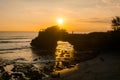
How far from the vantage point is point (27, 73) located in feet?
89.1

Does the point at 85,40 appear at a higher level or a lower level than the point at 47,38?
lower

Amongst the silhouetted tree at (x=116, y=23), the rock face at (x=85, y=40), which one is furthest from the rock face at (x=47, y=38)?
the silhouetted tree at (x=116, y=23)

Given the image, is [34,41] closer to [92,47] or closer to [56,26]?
[56,26]

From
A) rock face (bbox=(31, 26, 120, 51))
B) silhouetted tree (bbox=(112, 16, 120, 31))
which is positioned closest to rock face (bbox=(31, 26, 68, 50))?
rock face (bbox=(31, 26, 120, 51))

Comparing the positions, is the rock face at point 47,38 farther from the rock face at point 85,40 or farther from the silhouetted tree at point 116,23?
the silhouetted tree at point 116,23

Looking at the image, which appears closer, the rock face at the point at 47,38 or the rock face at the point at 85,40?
the rock face at the point at 85,40

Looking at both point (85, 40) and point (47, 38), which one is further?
point (47, 38)

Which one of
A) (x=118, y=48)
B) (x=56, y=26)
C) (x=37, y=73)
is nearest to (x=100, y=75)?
(x=37, y=73)

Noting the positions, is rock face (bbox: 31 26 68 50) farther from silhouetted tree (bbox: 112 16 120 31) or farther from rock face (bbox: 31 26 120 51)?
silhouetted tree (bbox: 112 16 120 31)

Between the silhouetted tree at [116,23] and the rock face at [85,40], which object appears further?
the silhouetted tree at [116,23]

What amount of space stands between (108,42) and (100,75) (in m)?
26.1

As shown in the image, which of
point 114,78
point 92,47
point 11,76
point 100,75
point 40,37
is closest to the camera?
point 114,78

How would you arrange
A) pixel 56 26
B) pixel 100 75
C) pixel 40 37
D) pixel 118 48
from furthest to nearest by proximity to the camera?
pixel 56 26, pixel 40 37, pixel 118 48, pixel 100 75

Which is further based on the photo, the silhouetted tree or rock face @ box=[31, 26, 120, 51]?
the silhouetted tree
